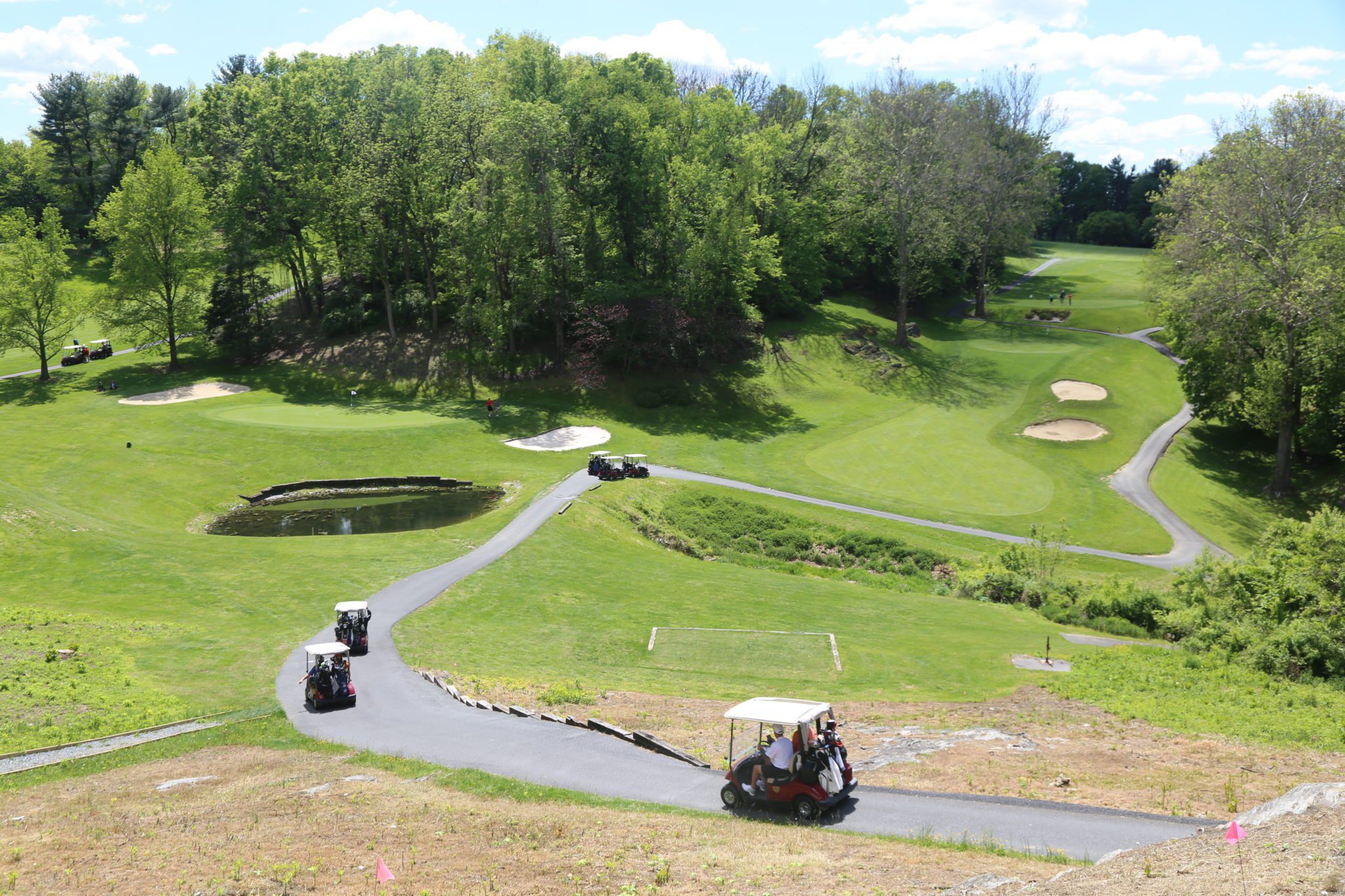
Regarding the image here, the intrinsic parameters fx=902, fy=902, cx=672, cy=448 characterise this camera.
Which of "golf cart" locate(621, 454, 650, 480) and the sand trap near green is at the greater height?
the sand trap near green

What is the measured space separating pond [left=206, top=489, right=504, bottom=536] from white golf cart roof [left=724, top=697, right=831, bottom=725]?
29.3 meters

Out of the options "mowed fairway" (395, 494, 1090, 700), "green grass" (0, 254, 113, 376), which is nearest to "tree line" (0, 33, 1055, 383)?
"green grass" (0, 254, 113, 376)

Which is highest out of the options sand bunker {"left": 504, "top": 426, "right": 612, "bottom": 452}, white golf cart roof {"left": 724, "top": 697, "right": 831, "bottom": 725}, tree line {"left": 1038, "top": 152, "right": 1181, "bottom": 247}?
tree line {"left": 1038, "top": 152, "right": 1181, "bottom": 247}

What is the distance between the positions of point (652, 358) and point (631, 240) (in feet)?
35.8

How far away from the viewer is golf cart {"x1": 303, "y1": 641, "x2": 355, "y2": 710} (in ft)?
80.6

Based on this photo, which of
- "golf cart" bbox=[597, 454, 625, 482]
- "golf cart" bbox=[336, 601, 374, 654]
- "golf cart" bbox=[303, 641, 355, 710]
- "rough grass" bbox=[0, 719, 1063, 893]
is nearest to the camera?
"rough grass" bbox=[0, 719, 1063, 893]

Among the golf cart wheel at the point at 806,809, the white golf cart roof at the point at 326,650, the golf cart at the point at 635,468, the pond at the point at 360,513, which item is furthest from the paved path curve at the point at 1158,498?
the white golf cart roof at the point at 326,650

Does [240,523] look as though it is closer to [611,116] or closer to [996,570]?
[996,570]

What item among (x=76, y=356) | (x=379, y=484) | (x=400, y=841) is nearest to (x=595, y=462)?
(x=379, y=484)

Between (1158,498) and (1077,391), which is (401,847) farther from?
(1077,391)

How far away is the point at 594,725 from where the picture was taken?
22578mm

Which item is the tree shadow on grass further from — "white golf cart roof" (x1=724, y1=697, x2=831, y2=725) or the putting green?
"white golf cart roof" (x1=724, y1=697, x2=831, y2=725)

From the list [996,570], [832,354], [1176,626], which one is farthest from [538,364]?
[1176,626]

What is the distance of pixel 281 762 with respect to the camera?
20.3 m
